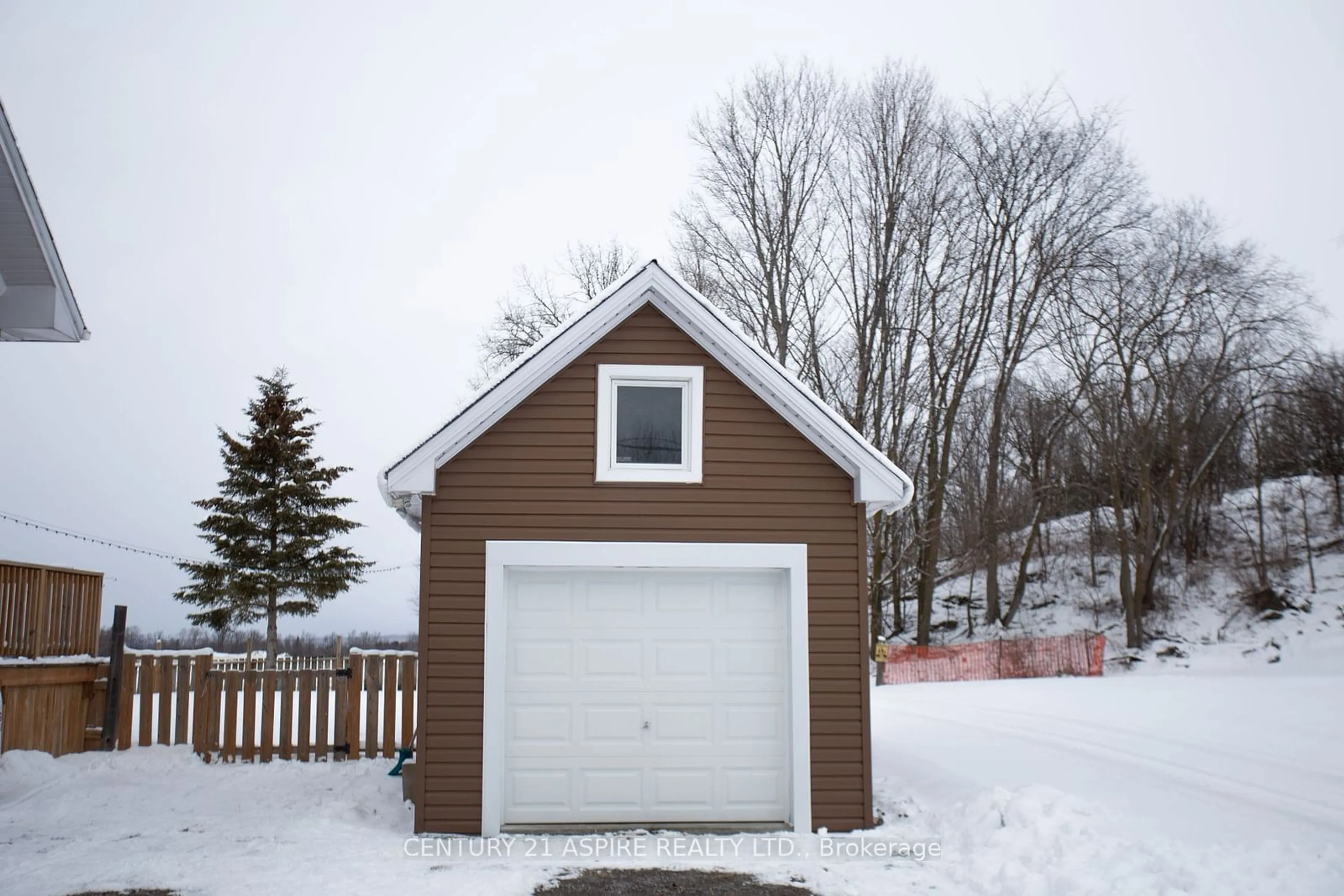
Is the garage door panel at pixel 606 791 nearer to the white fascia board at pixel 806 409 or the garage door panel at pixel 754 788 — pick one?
the garage door panel at pixel 754 788

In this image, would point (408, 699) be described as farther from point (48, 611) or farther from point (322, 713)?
point (48, 611)

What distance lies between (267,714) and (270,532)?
1848 cm

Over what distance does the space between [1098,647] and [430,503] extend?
22692 millimetres

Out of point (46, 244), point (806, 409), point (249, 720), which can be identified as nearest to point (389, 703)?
→ point (249, 720)

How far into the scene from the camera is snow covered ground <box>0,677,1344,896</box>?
292 inches

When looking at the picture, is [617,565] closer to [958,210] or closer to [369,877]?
[369,877]

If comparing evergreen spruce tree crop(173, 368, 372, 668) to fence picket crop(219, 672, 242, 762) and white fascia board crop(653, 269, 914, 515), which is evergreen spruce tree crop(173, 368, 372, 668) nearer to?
fence picket crop(219, 672, 242, 762)

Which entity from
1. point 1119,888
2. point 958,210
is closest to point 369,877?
point 1119,888

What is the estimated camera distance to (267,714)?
496 inches

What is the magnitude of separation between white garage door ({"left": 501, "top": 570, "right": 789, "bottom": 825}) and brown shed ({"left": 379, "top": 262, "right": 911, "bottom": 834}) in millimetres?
17

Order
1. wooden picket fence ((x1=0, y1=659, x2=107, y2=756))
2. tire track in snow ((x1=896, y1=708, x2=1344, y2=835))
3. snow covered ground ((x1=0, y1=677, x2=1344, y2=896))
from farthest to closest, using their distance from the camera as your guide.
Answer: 1. wooden picket fence ((x1=0, y1=659, x2=107, y2=756))
2. tire track in snow ((x1=896, y1=708, x2=1344, y2=835))
3. snow covered ground ((x1=0, y1=677, x2=1344, y2=896))

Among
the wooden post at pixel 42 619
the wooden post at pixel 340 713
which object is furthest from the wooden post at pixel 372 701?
the wooden post at pixel 42 619

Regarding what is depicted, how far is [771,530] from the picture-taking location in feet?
32.9

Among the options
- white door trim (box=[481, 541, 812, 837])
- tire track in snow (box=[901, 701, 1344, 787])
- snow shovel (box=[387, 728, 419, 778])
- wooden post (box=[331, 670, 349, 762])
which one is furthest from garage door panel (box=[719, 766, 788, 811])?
wooden post (box=[331, 670, 349, 762])
